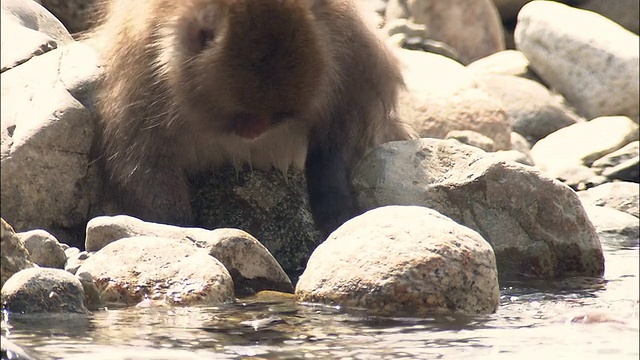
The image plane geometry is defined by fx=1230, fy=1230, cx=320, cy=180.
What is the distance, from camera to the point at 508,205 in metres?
6.14

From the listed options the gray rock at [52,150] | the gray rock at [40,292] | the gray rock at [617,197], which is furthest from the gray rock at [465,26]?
the gray rock at [40,292]

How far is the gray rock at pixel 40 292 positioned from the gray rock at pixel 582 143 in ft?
21.7

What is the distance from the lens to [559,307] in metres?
5.02

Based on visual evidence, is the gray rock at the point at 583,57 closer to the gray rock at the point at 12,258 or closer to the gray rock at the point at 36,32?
the gray rock at the point at 36,32

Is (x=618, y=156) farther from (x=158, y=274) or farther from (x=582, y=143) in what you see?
(x=158, y=274)

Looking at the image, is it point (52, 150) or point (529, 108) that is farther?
point (529, 108)

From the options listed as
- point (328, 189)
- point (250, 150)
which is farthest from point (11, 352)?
point (328, 189)

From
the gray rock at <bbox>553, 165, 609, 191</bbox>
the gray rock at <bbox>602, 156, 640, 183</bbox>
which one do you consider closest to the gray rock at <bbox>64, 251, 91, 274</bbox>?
the gray rock at <bbox>553, 165, 609, 191</bbox>

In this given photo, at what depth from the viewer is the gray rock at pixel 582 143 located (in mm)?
10820

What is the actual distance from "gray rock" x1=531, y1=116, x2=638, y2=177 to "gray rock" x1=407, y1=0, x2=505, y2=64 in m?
4.11

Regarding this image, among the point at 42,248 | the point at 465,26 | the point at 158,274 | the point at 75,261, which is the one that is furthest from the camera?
the point at 465,26

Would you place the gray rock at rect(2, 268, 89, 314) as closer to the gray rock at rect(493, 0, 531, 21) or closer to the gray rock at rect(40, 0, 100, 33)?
the gray rock at rect(40, 0, 100, 33)

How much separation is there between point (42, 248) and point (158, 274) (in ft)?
1.71

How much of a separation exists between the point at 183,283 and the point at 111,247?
1.21ft
